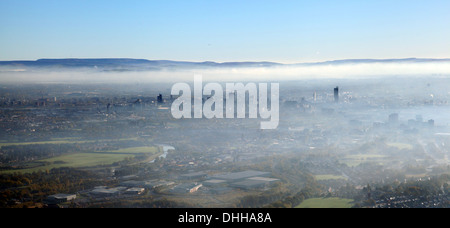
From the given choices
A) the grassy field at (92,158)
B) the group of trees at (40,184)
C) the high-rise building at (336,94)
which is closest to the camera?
the group of trees at (40,184)

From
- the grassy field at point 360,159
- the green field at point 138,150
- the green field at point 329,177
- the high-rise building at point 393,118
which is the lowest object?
the green field at point 329,177

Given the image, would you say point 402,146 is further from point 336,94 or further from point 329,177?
point 336,94

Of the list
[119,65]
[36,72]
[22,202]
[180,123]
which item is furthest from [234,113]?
[22,202]

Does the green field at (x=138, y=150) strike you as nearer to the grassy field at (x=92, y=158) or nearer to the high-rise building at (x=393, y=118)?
the grassy field at (x=92, y=158)

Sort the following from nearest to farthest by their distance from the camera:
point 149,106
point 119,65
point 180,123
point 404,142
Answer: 1. point 404,142
2. point 180,123
3. point 149,106
4. point 119,65

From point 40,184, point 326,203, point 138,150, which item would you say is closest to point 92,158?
point 138,150

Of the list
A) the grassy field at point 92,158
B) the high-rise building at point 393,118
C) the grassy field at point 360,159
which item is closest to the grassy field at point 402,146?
the grassy field at point 360,159

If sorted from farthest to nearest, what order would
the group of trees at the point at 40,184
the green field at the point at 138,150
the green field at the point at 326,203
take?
the green field at the point at 138,150
the group of trees at the point at 40,184
the green field at the point at 326,203

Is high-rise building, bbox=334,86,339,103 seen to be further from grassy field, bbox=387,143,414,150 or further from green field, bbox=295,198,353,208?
green field, bbox=295,198,353,208
